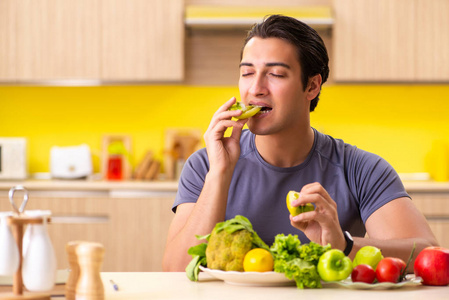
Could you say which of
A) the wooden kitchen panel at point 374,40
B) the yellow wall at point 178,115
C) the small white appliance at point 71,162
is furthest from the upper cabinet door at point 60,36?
the wooden kitchen panel at point 374,40

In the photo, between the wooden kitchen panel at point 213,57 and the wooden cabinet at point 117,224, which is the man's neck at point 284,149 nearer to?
the wooden cabinet at point 117,224

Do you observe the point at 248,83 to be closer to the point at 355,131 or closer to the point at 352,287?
the point at 352,287

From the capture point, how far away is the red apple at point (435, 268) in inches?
57.5

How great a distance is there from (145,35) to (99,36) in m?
Answer: 0.31

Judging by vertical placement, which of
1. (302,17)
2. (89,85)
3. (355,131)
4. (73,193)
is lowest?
(73,193)

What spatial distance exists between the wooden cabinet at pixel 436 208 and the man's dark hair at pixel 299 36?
79.0 inches

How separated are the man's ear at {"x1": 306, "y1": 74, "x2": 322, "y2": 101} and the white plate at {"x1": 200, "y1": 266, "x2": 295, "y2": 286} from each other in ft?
2.90

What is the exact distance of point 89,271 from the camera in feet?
4.11

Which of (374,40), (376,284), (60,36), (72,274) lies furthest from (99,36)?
(376,284)

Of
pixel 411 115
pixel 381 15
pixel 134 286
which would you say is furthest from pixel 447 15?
pixel 134 286

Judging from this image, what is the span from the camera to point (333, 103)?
4.47m

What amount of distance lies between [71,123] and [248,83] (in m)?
2.85

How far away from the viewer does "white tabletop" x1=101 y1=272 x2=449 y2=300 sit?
4.40 ft

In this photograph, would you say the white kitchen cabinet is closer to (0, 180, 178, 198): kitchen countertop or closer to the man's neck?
(0, 180, 178, 198): kitchen countertop
